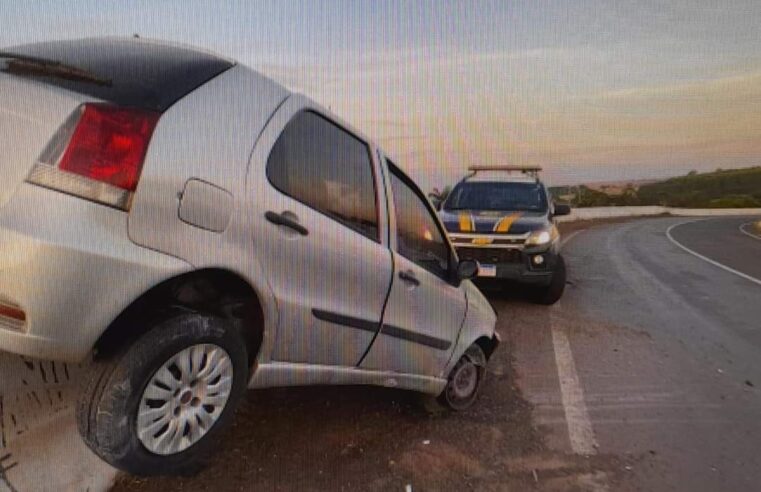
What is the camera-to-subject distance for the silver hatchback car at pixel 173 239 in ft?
5.74

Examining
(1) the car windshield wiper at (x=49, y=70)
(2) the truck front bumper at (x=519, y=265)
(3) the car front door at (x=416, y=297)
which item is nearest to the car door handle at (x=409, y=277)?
(3) the car front door at (x=416, y=297)

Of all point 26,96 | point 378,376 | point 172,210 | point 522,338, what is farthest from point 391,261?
point 522,338

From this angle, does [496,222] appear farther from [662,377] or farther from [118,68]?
[118,68]

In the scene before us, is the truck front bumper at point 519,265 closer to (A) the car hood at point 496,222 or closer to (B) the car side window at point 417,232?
(A) the car hood at point 496,222

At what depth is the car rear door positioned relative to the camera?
7.41 feet

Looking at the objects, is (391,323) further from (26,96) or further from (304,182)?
(26,96)

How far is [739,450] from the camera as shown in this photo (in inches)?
133

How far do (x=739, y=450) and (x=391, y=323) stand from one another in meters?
2.34

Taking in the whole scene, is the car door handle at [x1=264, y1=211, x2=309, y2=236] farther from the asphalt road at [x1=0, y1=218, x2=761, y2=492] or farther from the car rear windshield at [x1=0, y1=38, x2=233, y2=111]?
the asphalt road at [x1=0, y1=218, x2=761, y2=492]

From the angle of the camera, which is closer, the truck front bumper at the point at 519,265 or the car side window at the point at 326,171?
the car side window at the point at 326,171

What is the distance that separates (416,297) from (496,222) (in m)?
4.39

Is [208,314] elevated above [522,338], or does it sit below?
above

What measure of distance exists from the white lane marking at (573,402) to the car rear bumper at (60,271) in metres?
2.75

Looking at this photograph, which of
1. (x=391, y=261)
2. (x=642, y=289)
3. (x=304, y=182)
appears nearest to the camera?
(x=304, y=182)
